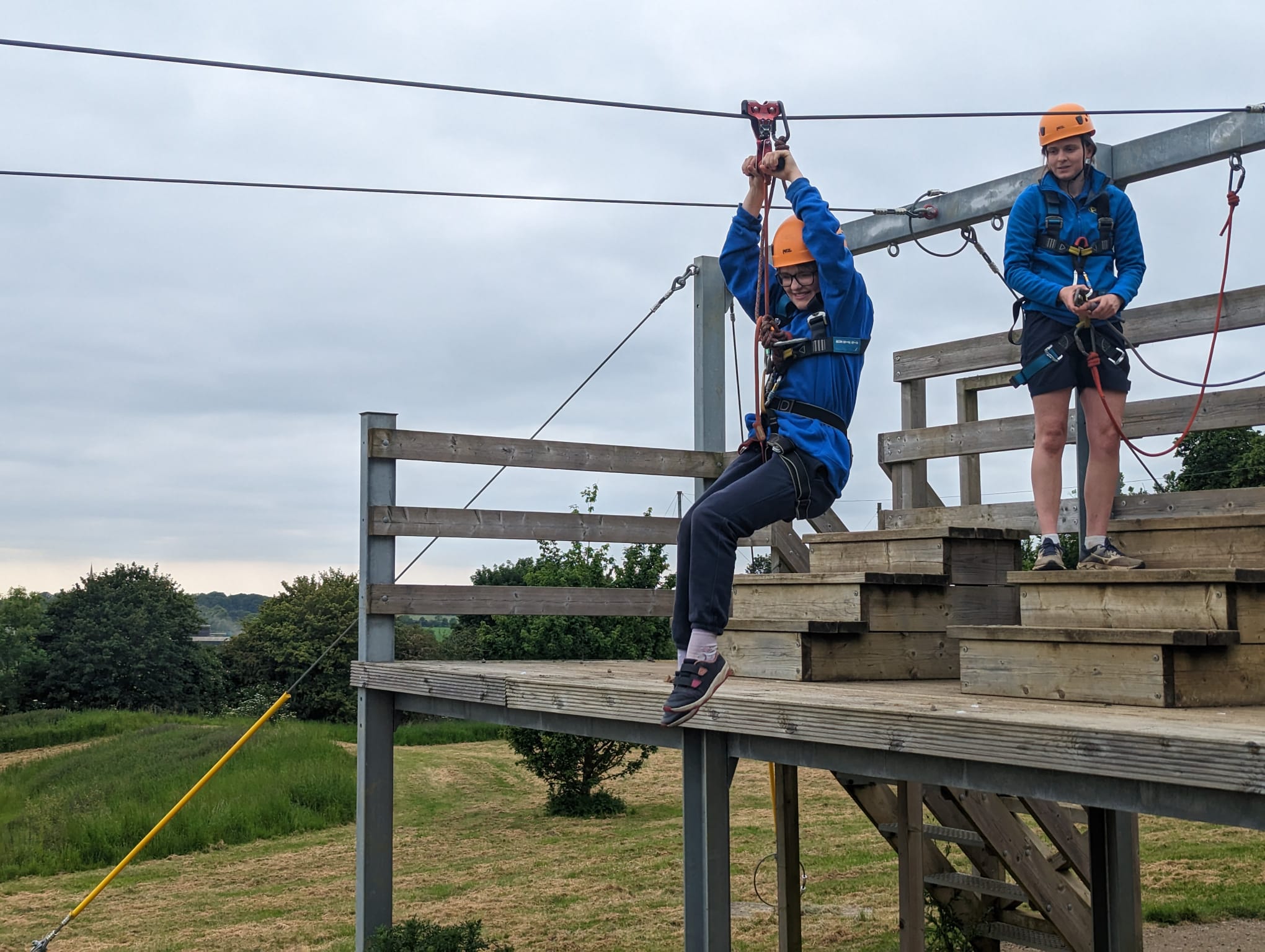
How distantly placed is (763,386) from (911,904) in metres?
4.68

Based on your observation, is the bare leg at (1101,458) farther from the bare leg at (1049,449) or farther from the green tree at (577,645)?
the green tree at (577,645)

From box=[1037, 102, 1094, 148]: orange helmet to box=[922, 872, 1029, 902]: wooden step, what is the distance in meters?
5.15

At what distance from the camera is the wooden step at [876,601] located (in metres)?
5.05

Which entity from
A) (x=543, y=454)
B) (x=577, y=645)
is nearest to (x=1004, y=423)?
(x=543, y=454)

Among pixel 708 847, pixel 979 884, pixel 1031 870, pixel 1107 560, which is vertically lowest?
pixel 979 884

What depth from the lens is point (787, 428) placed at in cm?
419

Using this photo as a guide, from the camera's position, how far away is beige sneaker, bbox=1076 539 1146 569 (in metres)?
4.40

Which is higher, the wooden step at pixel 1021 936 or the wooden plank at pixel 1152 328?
the wooden plank at pixel 1152 328

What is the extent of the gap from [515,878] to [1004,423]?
9388 millimetres

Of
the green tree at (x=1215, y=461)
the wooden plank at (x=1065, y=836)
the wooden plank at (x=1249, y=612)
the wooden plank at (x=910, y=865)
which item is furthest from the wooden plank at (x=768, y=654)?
the green tree at (x=1215, y=461)

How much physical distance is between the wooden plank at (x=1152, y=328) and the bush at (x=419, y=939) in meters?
4.08

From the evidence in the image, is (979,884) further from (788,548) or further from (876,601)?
(876,601)

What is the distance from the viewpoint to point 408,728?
102ft

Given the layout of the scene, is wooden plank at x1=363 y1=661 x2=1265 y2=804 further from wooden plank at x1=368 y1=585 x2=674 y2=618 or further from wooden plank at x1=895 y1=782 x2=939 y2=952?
wooden plank at x1=895 y1=782 x2=939 y2=952
